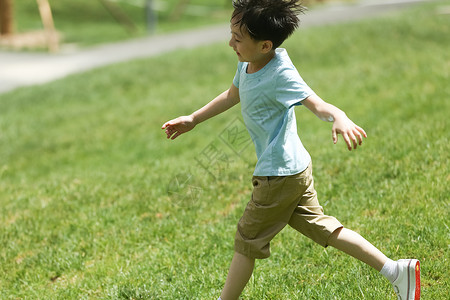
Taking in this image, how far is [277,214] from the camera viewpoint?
2.98m

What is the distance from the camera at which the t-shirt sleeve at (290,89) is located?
2.78 m

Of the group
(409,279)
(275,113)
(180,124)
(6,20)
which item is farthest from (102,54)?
(409,279)

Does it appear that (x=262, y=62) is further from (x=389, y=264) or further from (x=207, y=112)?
(x=389, y=264)

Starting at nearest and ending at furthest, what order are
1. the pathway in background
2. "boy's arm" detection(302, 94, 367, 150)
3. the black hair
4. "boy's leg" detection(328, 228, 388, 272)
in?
"boy's arm" detection(302, 94, 367, 150) < the black hair < "boy's leg" detection(328, 228, 388, 272) < the pathway in background

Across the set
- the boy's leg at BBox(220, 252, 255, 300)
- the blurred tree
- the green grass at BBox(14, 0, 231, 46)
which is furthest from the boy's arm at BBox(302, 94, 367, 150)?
the blurred tree

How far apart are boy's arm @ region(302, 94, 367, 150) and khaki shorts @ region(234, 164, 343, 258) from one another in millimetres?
433

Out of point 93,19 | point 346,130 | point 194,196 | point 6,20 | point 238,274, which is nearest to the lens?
point 346,130

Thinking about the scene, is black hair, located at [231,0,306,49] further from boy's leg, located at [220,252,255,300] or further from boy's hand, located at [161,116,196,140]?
boy's leg, located at [220,252,255,300]

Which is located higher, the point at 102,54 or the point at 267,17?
the point at 267,17

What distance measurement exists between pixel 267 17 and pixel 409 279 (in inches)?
59.3

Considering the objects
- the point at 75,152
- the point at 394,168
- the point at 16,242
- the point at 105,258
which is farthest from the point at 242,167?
the point at 75,152

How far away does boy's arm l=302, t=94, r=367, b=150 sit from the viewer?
8.07ft

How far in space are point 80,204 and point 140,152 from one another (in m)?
1.96

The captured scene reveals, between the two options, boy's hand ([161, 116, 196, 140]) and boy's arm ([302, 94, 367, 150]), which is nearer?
boy's arm ([302, 94, 367, 150])
